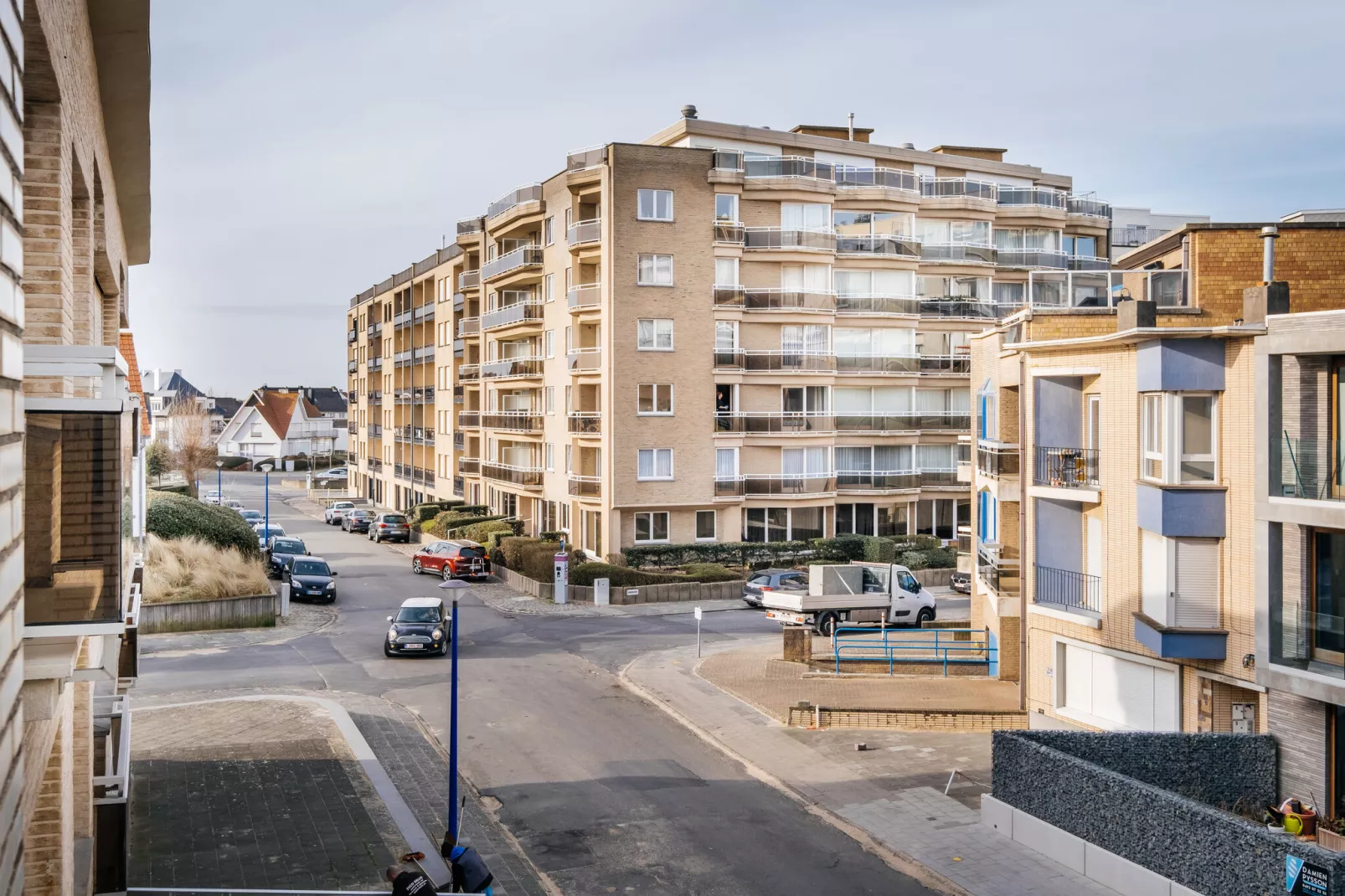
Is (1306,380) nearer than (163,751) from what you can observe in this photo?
Yes

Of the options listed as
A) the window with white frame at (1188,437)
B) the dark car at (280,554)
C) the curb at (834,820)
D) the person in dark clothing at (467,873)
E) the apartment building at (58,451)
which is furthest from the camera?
the dark car at (280,554)

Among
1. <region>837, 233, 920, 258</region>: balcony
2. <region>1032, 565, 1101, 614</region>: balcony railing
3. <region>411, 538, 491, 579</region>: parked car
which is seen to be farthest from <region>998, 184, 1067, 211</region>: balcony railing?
<region>1032, 565, 1101, 614</region>: balcony railing

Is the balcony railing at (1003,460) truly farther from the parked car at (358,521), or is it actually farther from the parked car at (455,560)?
the parked car at (358,521)

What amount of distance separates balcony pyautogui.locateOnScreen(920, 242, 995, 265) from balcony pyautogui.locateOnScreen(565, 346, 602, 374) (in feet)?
49.5

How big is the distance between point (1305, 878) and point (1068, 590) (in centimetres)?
917

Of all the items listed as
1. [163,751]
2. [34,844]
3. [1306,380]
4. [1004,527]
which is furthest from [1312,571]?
[163,751]

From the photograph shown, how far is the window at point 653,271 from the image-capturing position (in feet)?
139

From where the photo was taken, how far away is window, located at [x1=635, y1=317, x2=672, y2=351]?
4238 cm

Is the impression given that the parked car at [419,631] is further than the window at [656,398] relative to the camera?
No

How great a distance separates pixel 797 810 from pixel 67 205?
13.5 metres

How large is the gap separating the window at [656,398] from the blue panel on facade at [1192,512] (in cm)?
2605

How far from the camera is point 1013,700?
75.5 ft

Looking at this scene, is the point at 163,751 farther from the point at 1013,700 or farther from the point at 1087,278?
the point at 1087,278

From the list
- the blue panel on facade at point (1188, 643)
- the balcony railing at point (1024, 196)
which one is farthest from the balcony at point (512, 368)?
the blue panel on facade at point (1188, 643)
